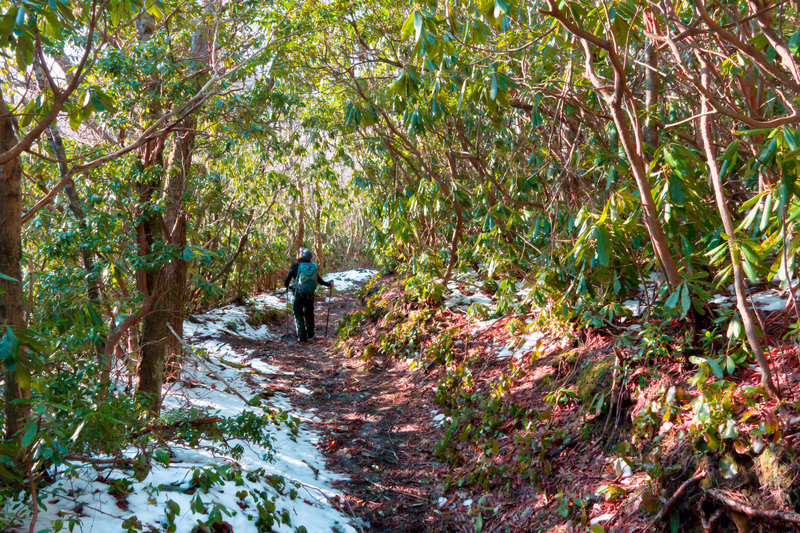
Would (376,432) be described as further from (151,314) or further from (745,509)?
(745,509)

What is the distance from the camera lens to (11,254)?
305 centimetres

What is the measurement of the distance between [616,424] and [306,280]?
7.50 metres

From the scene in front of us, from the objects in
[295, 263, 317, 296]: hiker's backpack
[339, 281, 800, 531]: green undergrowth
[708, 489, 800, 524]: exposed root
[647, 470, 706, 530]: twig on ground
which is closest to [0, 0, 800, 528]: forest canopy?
[339, 281, 800, 531]: green undergrowth

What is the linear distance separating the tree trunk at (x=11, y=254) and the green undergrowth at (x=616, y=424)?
10.6 ft

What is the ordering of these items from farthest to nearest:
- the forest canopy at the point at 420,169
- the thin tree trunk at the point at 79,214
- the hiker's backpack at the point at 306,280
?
the hiker's backpack at the point at 306,280, the thin tree trunk at the point at 79,214, the forest canopy at the point at 420,169

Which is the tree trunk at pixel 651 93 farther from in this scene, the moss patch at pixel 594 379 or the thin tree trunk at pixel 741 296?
the moss patch at pixel 594 379

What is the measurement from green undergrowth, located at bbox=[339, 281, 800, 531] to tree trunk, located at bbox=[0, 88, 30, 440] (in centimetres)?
323

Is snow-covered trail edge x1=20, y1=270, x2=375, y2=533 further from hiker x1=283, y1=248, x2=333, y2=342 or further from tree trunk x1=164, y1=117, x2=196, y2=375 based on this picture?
hiker x1=283, y1=248, x2=333, y2=342

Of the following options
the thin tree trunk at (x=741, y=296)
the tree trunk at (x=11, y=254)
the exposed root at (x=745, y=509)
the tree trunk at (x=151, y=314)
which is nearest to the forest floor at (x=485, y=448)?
the exposed root at (x=745, y=509)

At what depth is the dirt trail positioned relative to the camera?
14.8 feet

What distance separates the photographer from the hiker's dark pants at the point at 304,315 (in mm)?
10828

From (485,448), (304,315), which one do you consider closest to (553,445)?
(485,448)

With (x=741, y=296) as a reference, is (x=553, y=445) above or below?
below

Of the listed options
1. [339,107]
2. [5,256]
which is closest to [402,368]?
[339,107]
